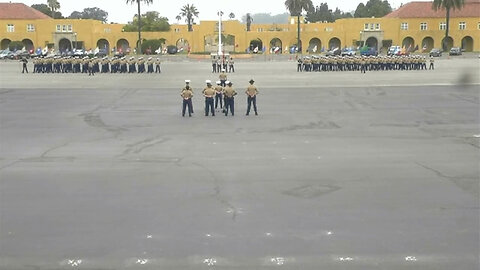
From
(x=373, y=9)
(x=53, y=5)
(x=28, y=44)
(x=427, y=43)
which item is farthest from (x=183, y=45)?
(x=373, y=9)

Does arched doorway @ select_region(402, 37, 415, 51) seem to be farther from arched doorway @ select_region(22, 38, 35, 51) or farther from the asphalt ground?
the asphalt ground

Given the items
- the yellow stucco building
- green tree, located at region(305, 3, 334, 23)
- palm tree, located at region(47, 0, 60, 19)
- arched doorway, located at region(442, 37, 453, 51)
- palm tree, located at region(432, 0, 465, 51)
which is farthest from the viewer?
green tree, located at region(305, 3, 334, 23)

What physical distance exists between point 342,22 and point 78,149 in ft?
225

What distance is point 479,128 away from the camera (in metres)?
16.3

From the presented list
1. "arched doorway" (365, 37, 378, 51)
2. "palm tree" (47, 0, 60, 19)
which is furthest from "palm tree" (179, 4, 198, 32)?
"arched doorway" (365, 37, 378, 51)

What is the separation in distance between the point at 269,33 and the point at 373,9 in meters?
39.9

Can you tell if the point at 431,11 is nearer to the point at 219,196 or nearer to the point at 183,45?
the point at 183,45

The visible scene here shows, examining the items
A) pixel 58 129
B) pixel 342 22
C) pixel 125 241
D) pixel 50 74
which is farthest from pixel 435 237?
pixel 342 22

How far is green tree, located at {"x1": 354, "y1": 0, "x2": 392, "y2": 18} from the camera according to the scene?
106812 millimetres

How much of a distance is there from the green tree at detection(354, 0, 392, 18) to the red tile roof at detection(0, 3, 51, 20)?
60438mm

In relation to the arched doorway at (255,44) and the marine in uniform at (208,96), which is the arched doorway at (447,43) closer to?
the arched doorway at (255,44)

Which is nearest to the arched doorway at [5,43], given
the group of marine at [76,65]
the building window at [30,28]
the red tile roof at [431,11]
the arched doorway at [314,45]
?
the building window at [30,28]

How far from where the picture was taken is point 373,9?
109 m

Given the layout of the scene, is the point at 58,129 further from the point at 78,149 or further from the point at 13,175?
the point at 13,175
